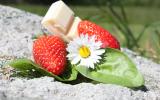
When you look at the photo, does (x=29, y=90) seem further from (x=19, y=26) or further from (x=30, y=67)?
(x=19, y=26)

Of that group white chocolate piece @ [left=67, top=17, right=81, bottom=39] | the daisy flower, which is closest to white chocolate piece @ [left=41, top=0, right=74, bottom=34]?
white chocolate piece @ [left=67, top=17, right=81, bottom=39]

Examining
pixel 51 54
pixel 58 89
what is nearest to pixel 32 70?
pixel 51 54

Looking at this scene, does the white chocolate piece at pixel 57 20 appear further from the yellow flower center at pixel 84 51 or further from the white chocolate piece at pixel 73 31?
the yellow flower center at pixel 84 51

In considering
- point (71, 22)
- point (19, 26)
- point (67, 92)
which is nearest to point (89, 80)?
point (67, 92)

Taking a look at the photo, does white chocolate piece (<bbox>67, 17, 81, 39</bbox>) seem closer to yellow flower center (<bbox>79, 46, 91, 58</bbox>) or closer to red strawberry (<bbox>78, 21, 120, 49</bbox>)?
red strawberry (<bbox>78, 21, 120, 49</bbox>)

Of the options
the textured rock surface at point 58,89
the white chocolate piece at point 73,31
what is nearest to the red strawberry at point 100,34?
the white chocolate piece at point 73,31
